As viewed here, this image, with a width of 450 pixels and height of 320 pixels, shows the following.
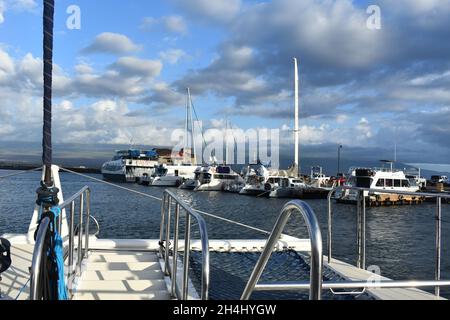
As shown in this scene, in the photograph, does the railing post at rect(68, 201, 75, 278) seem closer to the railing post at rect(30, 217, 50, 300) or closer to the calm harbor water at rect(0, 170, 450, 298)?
the railing post at rect(30, 217, 50, 300)

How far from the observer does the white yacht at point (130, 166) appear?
9074cm

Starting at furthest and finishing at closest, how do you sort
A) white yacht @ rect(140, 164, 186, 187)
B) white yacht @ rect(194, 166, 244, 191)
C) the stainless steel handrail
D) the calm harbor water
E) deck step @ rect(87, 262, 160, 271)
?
white yacht @ rect(140, 164, 186, 187) → white yacht @ rect(194, 166, 244, 191) → the calm harbor water → deck step @ rect(87, 262, 160, 271) → the stainless steel handrail

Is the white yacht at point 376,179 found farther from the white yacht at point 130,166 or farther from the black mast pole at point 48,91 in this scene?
the white yacht at point 130,166

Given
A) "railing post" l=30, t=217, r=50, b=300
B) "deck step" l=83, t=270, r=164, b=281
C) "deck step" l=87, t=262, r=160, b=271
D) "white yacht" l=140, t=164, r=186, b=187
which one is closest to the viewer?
"railing post" l=30, t=217, r=50, b=300

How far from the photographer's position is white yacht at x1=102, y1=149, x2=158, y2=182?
90.7 metres

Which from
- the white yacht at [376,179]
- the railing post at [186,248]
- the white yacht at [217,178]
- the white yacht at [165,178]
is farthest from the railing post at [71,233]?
the white yacht at [165,178]

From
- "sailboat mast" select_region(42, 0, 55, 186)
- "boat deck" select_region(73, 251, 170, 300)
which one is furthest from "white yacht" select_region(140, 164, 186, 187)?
"sailboat mast" select_region(42, 0, 55, 186)

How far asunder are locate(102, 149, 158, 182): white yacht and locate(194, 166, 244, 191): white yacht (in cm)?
2389

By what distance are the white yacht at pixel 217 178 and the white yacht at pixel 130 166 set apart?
78.4 feet

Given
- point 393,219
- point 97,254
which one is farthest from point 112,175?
point 97,254

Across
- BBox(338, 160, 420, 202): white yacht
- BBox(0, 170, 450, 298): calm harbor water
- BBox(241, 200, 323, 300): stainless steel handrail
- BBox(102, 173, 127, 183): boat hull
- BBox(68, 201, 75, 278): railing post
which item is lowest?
BBox(102, 173, 127, 183): boat hull

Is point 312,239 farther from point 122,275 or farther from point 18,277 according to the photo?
point 18,277
